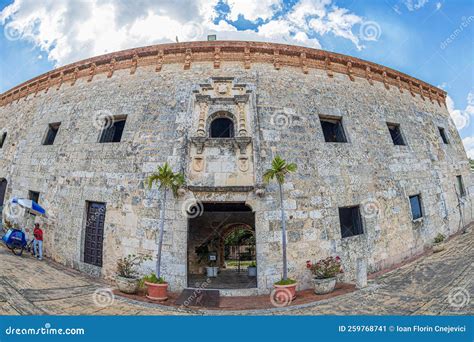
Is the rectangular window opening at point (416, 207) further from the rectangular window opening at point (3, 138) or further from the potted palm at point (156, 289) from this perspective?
the rectangular window opening at point (3, 138)

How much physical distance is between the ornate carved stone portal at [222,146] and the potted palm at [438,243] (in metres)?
9.02

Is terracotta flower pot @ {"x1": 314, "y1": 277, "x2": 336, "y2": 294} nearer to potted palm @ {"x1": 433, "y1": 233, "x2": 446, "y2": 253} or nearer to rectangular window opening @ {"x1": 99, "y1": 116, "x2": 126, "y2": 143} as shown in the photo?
potted palm @ {"x1": 433, "y1": 233, "x2": 446, "y2": 253}

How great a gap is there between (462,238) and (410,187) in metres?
4.08

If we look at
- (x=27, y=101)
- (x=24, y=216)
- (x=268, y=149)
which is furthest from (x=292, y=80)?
(x=27, y=101)

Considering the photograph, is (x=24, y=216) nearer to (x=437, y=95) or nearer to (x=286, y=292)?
(x=286, y=292)

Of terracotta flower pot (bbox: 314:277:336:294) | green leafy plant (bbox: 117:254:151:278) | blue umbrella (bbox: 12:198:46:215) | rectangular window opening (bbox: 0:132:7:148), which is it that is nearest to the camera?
terracotta flower pot (bbox: 314:277:336:294)

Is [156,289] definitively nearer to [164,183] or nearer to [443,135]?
[164,183]

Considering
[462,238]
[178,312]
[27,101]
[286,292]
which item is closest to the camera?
[178,312]

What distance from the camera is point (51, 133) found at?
36.8 feet

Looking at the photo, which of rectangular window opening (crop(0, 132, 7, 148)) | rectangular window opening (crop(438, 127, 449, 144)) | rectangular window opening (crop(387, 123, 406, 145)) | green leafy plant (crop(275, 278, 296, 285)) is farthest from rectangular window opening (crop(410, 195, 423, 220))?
rectangular window opening (crop(0, 132, 7, 148))

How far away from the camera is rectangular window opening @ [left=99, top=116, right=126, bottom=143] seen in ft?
30.2

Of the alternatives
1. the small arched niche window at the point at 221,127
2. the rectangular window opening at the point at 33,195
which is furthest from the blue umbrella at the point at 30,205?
the small arched niche window at the point at 221,127

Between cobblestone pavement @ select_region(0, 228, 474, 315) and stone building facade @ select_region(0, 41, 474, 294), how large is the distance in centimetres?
93

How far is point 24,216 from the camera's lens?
34.0 ft
